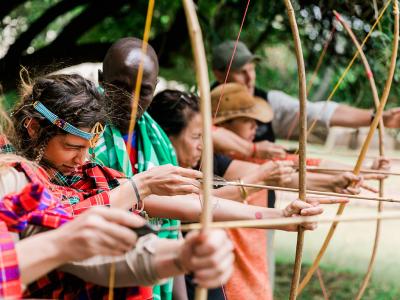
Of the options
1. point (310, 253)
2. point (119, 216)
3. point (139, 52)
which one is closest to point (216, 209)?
point (139, 52)

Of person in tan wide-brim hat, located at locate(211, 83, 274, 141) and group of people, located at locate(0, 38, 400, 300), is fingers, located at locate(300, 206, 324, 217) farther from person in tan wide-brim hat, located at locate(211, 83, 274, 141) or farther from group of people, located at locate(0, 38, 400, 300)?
person in tan wide-brim hat, located at locate(211, 83, 274, 141)

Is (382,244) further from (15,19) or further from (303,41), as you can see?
(15,19)

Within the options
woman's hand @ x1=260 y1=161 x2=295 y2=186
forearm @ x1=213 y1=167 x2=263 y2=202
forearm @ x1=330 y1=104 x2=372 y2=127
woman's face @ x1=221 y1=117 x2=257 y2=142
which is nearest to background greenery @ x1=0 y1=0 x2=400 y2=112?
forearm @ x1=330 y1=104 x2=372 y2=127

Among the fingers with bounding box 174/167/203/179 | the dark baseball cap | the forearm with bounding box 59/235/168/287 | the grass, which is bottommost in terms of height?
the grass

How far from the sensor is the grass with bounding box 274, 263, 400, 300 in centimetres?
477

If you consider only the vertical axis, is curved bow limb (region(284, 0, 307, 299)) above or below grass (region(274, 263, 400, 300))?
above

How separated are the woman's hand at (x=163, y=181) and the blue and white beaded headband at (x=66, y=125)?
165 millimetres

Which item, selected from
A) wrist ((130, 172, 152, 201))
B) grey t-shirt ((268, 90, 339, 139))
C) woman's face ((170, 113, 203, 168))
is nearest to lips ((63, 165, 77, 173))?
wrist ((130, 172, 152, 201))

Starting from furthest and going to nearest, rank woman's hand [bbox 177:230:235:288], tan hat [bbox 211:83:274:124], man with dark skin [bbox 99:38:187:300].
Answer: tan hat [bbox 211:83:274:124]
man with dark skin [bbox 99:38:187:300]
woman's hand [bbox 177:230:235:288]

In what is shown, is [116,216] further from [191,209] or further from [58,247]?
[191,209]

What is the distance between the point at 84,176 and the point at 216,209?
0.45 meters

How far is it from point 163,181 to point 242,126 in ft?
5.13

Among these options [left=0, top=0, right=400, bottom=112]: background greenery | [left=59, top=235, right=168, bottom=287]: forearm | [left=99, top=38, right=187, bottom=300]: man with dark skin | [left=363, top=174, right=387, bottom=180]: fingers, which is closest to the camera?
[left=59, top=235, right=168, bottom=287]: forearm

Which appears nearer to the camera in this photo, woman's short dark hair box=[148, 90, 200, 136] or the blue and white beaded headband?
the blue and white beaded headband
